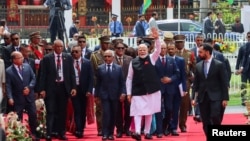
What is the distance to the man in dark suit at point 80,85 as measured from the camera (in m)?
20.5

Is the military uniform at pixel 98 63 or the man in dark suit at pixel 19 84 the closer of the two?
the man in dark suit at pixel 19 84

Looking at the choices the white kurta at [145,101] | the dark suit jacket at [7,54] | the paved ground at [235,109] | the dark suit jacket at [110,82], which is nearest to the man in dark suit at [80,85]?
the dark suit jacket at [110,82]

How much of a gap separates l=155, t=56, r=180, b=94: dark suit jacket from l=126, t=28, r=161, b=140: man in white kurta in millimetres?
855

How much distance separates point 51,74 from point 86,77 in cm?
93

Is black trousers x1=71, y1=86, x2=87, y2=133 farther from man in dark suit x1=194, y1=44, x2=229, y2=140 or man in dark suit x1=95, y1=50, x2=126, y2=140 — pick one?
man in dark suit x1=194, y1=44, x2=229, y2=140

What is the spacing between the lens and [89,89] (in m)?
20.4

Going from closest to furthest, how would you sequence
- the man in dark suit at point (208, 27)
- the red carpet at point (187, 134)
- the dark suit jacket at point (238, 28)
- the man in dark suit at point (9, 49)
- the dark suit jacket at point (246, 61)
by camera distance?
the red carpet at point (187, 134) → the man in dark suit at point (9, 49) → the dark suit jacket at point (246, 61) → the man in dark suit at point (208, 27) → the dark suit jacket at point (238, 28)

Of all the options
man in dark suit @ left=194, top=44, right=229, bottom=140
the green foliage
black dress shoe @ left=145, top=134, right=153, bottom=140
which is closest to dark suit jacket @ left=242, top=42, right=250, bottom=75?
black dress shoe @ left=145, top=134, right=153, bottom=140

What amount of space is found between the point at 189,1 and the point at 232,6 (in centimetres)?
427

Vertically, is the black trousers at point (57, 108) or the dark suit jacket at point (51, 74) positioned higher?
the dark suit jacket at point (51, 74)

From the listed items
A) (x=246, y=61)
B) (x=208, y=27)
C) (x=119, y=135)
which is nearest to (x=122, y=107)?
(x=119, y=135)

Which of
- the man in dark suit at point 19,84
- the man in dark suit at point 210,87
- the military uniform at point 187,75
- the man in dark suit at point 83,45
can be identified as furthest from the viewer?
the man in dark suit at point 83,45

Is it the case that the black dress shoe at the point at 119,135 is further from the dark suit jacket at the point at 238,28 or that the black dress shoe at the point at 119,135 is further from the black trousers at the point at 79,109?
the dark suit jacket at the point at 238,28

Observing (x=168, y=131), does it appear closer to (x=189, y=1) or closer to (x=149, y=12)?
(x=149, y=12)
